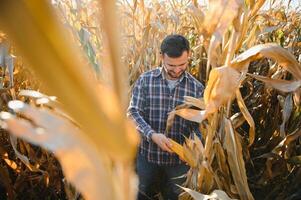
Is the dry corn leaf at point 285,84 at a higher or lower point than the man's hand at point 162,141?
higher

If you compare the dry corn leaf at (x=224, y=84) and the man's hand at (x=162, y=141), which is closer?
the dry corn leaf at (x=224, y=84)

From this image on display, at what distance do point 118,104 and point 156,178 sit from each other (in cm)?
175

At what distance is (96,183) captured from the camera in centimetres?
24

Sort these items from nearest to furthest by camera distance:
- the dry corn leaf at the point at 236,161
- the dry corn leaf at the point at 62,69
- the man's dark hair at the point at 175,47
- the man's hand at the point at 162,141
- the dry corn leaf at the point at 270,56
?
1. the dry corn leaf at the point at 62,69
2. the dry corn leaf at the point at 270,56
3. the dry corn leaf at the point at 236,161
4. the man's hand at the point at 162,141
5. the man's dark hair at the point at 175,47

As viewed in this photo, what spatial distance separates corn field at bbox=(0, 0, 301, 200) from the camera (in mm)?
177

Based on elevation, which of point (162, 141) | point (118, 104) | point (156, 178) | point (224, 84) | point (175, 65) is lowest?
point (156, 178)

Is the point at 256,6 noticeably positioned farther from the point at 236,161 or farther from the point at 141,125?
the point at 141,125

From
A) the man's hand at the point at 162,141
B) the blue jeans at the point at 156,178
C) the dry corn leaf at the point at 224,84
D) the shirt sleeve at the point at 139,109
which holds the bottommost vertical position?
the blue jeans at the point at 156,178

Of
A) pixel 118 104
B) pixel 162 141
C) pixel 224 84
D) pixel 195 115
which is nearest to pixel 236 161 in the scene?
pixel 195 115

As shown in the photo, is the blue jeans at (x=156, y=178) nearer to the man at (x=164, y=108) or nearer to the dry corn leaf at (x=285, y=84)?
the man at (x=164, y=108)

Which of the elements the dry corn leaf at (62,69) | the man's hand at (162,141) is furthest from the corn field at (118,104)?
the man's hand at (162,141)

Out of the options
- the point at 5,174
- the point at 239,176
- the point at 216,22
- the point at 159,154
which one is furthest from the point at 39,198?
the point at 216,22

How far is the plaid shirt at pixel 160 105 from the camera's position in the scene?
176 cm

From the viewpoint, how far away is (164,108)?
5.90 ft
